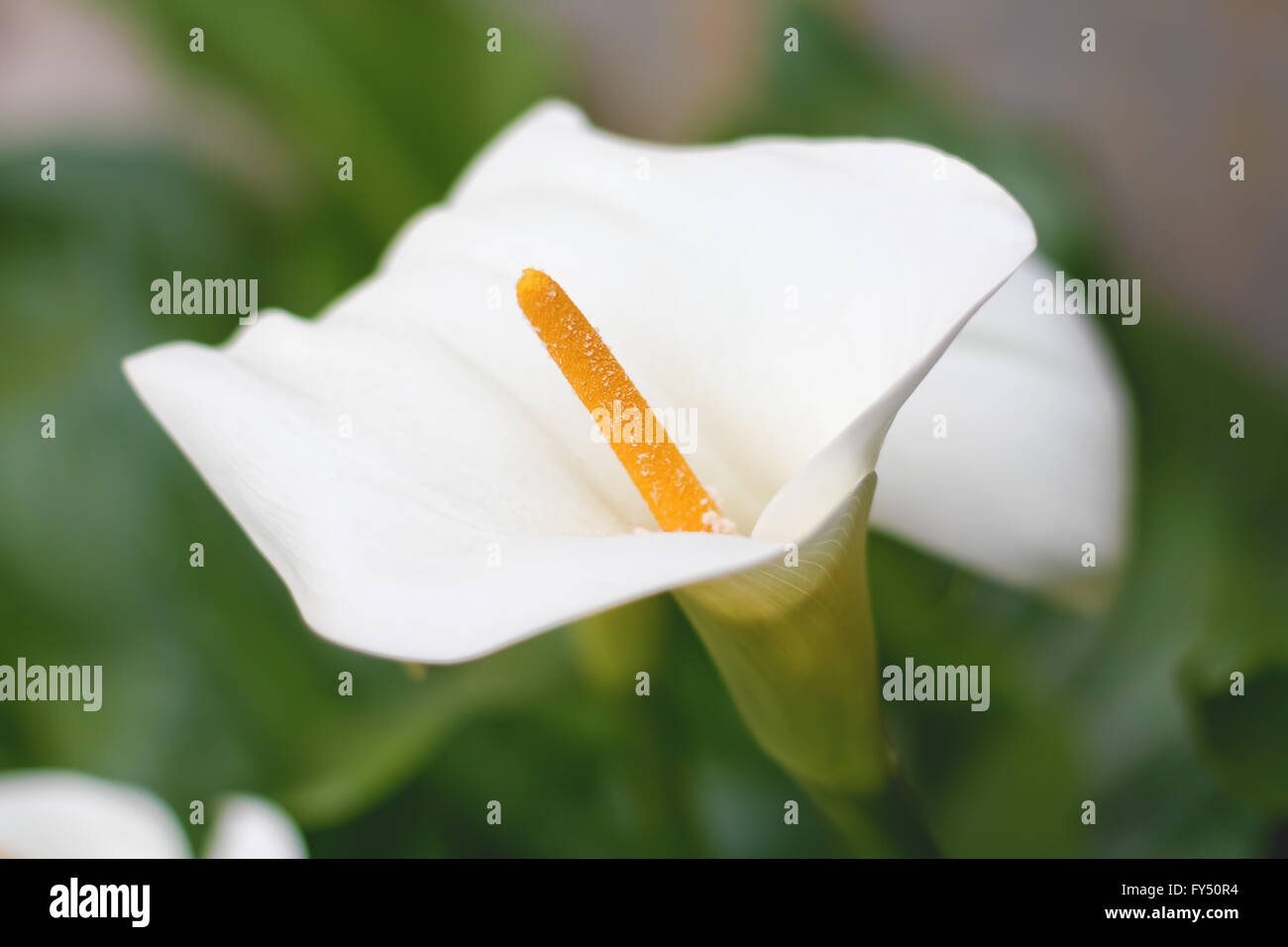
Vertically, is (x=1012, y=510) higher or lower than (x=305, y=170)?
lower

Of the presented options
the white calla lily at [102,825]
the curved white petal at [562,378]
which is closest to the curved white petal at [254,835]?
the white calla lily at [102,825]

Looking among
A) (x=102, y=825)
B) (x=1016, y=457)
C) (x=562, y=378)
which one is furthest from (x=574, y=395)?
(x=102, y=825)

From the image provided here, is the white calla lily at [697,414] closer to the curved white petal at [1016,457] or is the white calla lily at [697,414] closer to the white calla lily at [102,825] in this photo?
the curved white petal at [1016,457]
